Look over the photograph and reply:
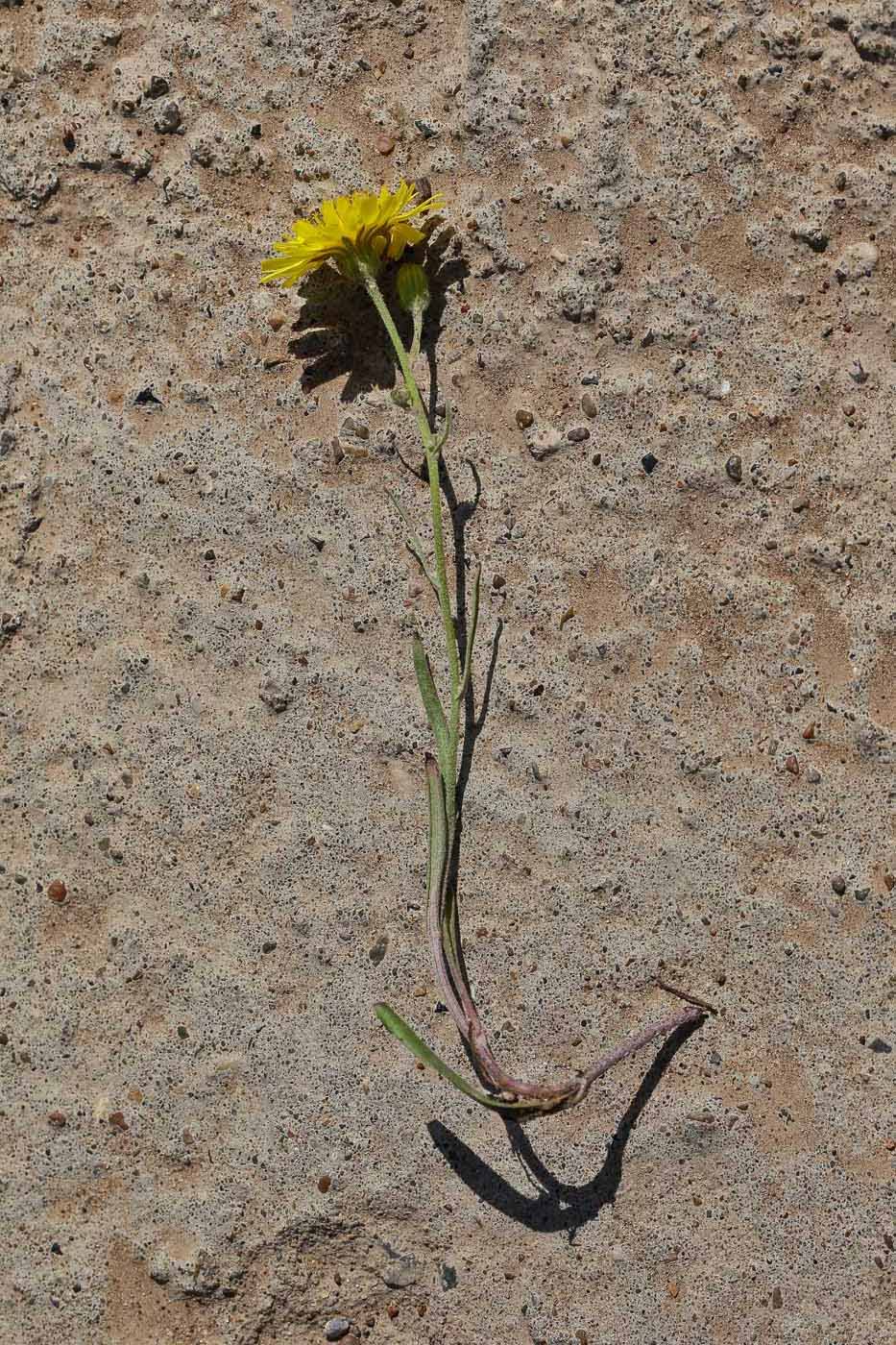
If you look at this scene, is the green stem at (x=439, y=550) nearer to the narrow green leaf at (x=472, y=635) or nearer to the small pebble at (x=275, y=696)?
the narrow green leaf at (x=472, y=635)

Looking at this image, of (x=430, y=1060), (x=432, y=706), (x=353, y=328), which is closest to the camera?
(x=430, y=1060)

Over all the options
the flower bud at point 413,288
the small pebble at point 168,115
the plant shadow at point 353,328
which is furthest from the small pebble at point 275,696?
the small pebble at point 168,115

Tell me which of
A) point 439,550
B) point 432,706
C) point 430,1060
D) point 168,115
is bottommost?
point 430,1060

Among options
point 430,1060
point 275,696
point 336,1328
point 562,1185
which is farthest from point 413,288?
point 336,1328

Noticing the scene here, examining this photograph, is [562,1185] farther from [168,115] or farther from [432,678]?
[168,115]

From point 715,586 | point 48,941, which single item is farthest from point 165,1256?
point 715,586

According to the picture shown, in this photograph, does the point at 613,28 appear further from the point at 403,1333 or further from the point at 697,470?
the point at 403,1333

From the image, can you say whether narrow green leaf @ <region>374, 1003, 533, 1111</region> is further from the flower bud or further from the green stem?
the flower bud
